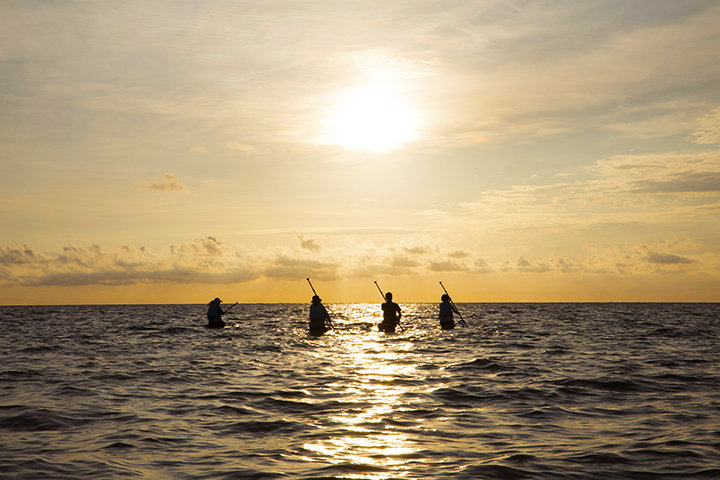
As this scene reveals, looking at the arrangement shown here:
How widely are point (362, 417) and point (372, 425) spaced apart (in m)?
0.75

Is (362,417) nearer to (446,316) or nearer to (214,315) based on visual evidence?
(446,316)

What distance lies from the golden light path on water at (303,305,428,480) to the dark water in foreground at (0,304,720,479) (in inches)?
1.5

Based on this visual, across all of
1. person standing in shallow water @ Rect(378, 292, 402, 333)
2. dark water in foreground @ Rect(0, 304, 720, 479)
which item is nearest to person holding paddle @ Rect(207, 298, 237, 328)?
person standing in shallow water @ Rect(378, 292, 402, 333)

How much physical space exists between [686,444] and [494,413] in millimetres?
3811

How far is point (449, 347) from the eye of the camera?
28281 millimetres


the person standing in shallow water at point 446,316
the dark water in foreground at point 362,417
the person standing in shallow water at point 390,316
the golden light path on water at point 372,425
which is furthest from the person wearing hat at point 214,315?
the golden light path on water at point 372,425

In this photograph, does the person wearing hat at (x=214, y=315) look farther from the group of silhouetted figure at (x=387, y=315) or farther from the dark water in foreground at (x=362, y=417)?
the dark water in foreground at (x=362, y=417)

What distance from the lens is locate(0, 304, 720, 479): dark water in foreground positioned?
9.12m

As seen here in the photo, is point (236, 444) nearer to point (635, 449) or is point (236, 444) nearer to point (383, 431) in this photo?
point (383, 431)

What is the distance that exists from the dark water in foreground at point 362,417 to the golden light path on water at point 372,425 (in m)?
0.04

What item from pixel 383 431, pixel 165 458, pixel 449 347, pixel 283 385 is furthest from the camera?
pixel 449 347

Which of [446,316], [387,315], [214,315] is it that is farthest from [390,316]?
[214,315]

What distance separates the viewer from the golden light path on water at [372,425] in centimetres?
924

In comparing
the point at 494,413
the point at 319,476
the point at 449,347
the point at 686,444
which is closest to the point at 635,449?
the point at 686,444
